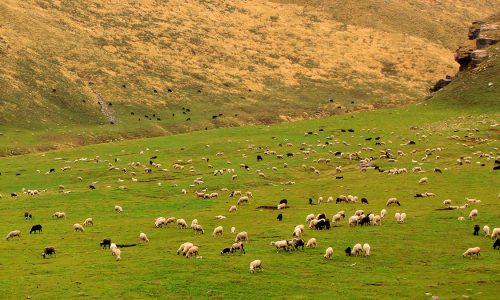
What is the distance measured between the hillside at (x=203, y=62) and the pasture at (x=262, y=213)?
22.1 m

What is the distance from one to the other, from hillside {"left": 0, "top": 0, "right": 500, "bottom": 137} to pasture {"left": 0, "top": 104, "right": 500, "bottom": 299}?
72.6 feet

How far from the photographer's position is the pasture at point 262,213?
2788 cm

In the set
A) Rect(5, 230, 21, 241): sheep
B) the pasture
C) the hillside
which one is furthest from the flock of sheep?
the hillside

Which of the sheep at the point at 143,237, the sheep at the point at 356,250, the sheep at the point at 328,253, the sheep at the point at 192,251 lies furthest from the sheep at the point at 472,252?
the sheep at the point at 143,237

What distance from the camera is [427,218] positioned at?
133 ft

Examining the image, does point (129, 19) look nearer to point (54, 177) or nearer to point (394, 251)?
point (54, 177)

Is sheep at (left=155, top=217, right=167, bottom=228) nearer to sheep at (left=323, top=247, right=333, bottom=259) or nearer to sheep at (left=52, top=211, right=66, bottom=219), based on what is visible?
sheep at (left=52, top=211, right=66, bottom=219)

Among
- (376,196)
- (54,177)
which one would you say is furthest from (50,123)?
(376,196)

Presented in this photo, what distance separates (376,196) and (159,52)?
90704mm

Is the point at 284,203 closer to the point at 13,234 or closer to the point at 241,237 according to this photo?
the point at 241,237

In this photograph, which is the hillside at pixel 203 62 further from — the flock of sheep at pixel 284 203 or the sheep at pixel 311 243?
the sheep at pixel 311 243

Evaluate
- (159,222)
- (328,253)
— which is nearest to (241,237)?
(328,253)

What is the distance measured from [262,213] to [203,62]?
9505 centimetres

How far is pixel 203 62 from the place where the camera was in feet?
452
